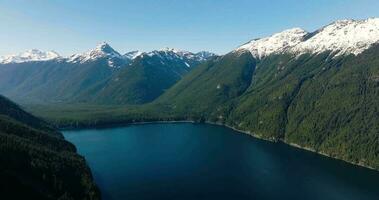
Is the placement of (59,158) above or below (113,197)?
above

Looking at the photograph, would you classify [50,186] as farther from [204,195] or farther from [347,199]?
[347,199]

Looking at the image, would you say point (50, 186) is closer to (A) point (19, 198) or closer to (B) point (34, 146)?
(A) point (19, 198)

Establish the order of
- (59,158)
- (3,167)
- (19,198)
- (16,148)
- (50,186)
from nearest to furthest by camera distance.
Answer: (19,198), (3,167), (50,186), (16,148), (59,158)

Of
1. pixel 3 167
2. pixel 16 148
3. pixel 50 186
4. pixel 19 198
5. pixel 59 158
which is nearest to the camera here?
pixel 19 198

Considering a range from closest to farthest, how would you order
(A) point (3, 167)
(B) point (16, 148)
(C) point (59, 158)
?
(A) point (3, 167) < (B) point (16, 148) < (C) point (59, 158)

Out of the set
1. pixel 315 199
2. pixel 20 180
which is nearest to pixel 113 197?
pixel 20 180

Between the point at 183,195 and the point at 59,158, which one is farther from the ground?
the point at 59,158

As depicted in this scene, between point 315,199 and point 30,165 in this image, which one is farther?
point 315,199

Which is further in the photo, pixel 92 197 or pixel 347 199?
pixel 347 199

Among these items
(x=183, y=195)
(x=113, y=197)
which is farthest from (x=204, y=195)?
(x=113, y=197)
